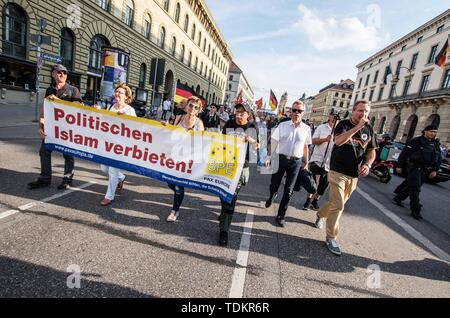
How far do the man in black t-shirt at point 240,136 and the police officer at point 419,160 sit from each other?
15.2 ft

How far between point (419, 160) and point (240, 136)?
495 cm

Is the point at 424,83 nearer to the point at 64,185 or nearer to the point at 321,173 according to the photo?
the point at 321,173

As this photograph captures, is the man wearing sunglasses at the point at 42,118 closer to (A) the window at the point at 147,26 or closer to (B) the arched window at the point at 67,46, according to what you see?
(B) the arched window at the point at 67,46

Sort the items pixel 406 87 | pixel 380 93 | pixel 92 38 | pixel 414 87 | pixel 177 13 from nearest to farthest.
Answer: pixel 92 38 < pixel 177 13 < pixel 414 87 < pixel 406 87 < pixel 380 93

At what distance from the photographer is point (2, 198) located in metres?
3.81

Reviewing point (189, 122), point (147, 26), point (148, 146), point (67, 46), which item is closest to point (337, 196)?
point (189, 122)

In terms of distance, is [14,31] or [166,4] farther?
[166,4]

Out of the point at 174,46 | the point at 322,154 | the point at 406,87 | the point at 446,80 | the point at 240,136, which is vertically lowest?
the point at 322,154

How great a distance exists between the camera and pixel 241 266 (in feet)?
9.90

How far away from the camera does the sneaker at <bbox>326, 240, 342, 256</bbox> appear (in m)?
3.65
